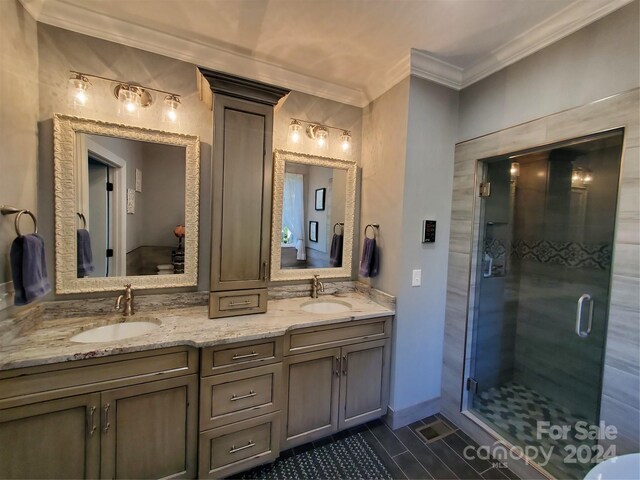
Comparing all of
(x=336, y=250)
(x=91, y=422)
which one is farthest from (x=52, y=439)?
(x=336, y=250)

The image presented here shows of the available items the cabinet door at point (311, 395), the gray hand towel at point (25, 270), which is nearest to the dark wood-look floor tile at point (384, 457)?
the cabinet door at point (311, 395)

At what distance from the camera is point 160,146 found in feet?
6.03

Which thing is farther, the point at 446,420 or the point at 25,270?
the point at 446,420

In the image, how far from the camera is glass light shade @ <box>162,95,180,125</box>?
1.82 m

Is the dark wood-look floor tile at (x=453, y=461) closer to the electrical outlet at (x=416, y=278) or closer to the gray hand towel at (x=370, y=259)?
the electrical outlet at (x=416, y=278)

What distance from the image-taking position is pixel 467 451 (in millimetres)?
1858

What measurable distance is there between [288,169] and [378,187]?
2.49 ft

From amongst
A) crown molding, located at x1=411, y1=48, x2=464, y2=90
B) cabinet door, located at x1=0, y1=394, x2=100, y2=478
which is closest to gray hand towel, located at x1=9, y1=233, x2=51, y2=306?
cabinet door, located at x1=0, y1=394, x2=100, y2=478

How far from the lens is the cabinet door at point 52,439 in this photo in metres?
1.18

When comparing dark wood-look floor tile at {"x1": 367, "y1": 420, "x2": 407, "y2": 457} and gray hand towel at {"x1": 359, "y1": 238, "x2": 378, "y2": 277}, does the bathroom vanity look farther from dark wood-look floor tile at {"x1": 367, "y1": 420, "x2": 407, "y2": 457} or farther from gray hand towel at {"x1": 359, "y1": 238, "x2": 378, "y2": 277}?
gray hand towel at {"x1": 359, "y1": 238, "x2": 378, "y2": 277}

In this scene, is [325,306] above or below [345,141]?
below

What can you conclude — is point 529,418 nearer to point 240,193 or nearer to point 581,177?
point 581,177

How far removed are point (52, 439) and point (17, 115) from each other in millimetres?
1618

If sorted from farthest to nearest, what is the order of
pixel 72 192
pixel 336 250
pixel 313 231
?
pixel 336 250 < pixel 313 231 < pixel 72 192
